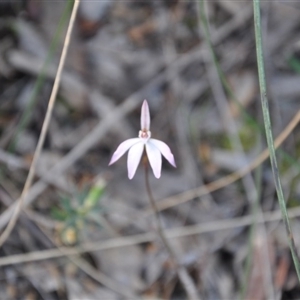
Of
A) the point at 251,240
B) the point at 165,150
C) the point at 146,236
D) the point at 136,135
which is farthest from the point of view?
the point at 136,135

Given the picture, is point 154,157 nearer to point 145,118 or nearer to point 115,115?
point 145,118

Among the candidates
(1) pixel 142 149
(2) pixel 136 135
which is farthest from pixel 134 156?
(2) pixel 136 135

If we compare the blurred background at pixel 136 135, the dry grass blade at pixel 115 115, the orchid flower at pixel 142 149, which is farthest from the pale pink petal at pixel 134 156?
the dry grass blade at pixel 115 115

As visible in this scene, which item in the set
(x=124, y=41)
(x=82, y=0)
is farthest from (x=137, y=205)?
(x=82, y=0)

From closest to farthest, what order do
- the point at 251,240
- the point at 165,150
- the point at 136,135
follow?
1. the point at 165,150
2. the point at 251,240
3. the point at 136,135

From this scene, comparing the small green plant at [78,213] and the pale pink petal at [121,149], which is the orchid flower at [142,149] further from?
the small green plant at [78,213]

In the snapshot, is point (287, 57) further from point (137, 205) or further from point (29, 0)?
point (29, 0)
